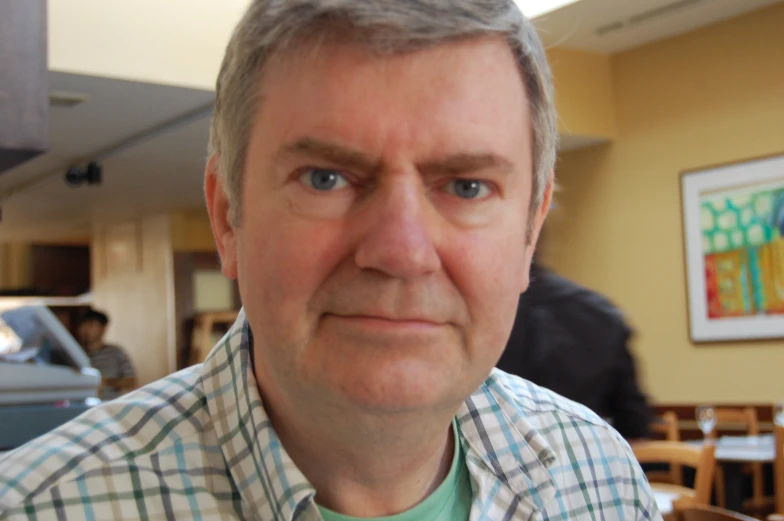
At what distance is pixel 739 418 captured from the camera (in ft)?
16.9

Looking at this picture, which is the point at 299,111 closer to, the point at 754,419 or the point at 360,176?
the point at 360,176

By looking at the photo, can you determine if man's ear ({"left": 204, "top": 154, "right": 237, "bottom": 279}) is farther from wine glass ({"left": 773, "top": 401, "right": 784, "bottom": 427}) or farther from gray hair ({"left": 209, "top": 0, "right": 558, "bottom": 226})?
wine glass ({"left": 773, "top": 401, "right": 784, "bottom": 427})

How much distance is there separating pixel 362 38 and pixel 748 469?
16.9 ft

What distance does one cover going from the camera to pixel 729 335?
5344mm

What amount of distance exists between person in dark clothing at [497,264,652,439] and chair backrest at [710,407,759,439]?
2.93 m

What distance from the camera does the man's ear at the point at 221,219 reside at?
94cm

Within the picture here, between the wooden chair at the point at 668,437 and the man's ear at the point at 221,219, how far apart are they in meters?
3.83

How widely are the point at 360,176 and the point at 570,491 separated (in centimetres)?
49

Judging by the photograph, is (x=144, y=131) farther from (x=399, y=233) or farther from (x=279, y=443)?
(x=399, y=233)

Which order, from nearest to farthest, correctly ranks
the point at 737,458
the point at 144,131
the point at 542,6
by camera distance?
the point at 737,458 < the point at 542,6 < the point at 144,131

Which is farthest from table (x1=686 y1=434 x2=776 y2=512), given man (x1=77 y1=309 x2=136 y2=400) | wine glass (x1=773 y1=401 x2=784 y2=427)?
man (x1=77 y1=309 x2=136 y2=400)

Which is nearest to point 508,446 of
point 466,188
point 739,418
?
point 466,188

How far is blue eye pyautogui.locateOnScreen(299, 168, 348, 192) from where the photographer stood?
795 millimetres

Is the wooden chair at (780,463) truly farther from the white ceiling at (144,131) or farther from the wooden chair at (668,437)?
the white ceiling at (144,131)
